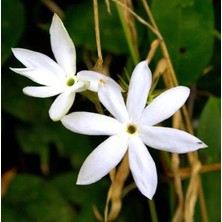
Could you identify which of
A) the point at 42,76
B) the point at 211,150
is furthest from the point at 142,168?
the point at 211,150

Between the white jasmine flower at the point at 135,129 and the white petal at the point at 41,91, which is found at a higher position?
the white petal at the point at 41,91

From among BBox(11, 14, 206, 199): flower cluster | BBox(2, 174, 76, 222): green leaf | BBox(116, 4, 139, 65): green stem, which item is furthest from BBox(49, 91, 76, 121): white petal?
BBox(2, 174, 76, 222): green leaf

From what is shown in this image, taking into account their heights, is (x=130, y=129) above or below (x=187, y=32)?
below

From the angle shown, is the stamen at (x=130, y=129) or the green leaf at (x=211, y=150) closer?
the stamen at (x=130, y=129)

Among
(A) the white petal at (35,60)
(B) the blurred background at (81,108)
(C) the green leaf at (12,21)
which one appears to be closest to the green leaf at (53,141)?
(B) the blurred background at (81,108)

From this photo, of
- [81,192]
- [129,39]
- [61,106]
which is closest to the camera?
[61,106]

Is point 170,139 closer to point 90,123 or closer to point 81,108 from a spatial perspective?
point 90,123

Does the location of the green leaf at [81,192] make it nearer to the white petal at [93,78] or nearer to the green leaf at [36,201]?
the green leaf at [36,201]

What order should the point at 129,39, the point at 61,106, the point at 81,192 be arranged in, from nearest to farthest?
1. the point at 61,106
2. the point at 129,39
3. the point at 81,192
